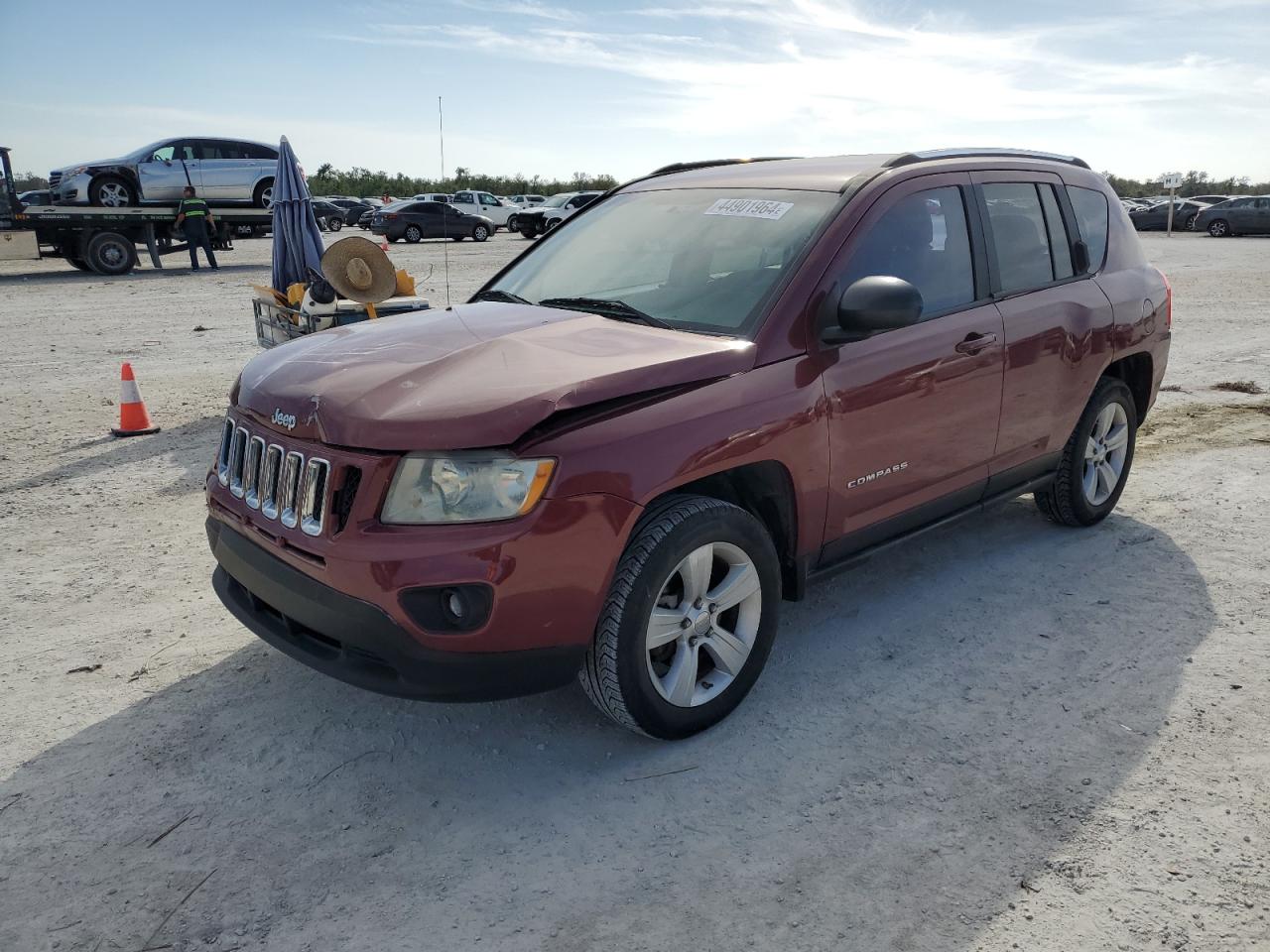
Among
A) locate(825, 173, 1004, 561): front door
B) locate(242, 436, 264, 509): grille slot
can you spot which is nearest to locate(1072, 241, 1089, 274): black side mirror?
locate(825, 173, 1004, 561): front door

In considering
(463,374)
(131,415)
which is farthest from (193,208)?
(463,374)

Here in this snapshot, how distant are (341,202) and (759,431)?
4637cm

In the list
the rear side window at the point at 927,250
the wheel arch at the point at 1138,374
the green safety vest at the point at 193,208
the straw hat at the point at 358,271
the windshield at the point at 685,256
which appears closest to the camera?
the windshield at the point at 685,256

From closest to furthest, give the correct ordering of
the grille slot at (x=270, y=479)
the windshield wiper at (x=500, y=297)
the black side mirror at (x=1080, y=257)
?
1. the grille slot at (x=270, y=479)
2. the windshield wiper at (x=500, y=297)
3. the black side mirror at (x=1080, y=257)

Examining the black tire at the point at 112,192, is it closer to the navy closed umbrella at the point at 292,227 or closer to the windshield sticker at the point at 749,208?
the navy closed umbrella at the point at 292,227

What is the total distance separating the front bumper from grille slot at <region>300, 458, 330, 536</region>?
16cm

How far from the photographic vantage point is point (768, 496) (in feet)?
11.3

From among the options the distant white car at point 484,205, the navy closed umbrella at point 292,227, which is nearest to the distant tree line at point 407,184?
the distant white car at point 484,205

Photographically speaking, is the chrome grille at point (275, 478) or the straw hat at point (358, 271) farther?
the straw hat at point (358, 271)

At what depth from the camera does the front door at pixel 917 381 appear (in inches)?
141

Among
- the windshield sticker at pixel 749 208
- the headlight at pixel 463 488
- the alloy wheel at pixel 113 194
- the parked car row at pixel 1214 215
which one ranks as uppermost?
the parked car row at pixel 1214 215

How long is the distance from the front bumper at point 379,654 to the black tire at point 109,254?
70.9 feet

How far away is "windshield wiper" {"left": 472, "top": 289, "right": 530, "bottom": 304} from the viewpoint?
416cm

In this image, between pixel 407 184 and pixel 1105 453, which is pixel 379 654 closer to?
pixel 1105 453
